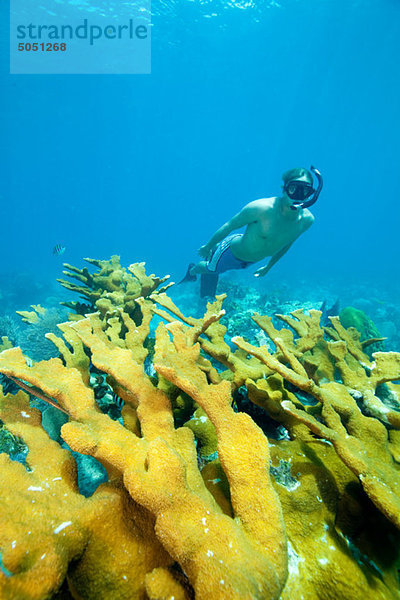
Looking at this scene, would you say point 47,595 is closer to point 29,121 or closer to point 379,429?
point 379,429

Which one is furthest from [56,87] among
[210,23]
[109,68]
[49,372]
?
[49,372]

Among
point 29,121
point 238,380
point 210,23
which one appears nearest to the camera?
point 238,380

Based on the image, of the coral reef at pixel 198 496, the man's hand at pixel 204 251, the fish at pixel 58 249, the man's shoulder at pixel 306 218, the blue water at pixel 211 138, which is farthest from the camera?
the blue water at pixel 211 138

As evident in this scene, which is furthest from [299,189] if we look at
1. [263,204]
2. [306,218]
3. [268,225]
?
[306,218]

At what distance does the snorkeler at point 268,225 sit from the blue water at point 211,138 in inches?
831

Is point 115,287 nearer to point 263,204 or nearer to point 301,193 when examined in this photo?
point 263,204

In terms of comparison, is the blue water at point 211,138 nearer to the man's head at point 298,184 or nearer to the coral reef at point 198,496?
the man's head at point 298,184

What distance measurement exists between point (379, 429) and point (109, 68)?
60636 mm

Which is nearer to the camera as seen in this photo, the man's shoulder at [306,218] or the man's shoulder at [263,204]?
the man's shoulder at [263,204]

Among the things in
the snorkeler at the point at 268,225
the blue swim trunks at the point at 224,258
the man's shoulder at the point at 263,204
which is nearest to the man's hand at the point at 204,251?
the snorkeler at the point at 268,225

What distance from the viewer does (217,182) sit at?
134000mm

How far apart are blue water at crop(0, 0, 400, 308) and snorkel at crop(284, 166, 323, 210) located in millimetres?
23240

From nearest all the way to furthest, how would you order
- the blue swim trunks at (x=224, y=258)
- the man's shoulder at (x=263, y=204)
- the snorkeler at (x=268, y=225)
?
the snorkeler at (x=268, y=225) < the man's shoulder at (x=263, y=204) < the blue swim trunks at (x=224, y=258)

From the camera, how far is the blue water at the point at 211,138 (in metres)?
35.6
